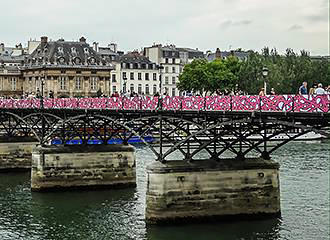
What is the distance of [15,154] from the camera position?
210ft

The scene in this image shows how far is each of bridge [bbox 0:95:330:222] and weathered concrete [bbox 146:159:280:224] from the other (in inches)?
2.0

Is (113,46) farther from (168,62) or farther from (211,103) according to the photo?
(211,103)

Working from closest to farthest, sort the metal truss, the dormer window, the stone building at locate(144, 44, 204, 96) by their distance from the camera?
the metal truss < the dormer window < the stone building at locate(144, 44, 204, 96)

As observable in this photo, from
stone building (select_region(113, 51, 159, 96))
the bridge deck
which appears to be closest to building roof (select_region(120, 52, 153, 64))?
stone building (select_region(113, 51, 159, 96))

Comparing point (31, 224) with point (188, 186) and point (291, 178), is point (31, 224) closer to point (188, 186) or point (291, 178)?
point (188, 186)

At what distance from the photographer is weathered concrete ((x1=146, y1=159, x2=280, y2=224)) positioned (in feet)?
120

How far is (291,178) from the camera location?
5281 cm

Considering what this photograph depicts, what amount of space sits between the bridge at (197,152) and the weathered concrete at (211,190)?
0.05m

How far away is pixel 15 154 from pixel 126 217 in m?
27.0

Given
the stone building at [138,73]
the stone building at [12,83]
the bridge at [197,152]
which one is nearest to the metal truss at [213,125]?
the bridge at [197,152]

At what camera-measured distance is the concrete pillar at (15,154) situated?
63594 millimetres

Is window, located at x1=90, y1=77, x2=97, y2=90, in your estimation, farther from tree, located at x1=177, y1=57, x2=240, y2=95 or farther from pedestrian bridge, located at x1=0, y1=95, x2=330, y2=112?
pedestrian bridge, located at x1=0, y1=95, x2=330, y2=112

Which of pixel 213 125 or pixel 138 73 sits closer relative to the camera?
pixel 213 125

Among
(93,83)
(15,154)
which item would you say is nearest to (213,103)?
(15,154)
